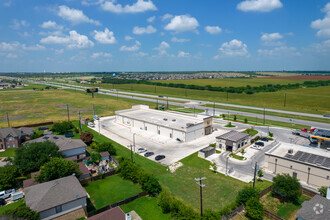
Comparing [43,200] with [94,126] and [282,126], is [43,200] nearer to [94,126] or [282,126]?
[94,126]

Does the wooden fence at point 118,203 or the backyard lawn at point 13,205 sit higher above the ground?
the wooden fence at point 118,203

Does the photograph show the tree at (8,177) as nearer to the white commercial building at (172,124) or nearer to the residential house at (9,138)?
the residential house at (9,138)

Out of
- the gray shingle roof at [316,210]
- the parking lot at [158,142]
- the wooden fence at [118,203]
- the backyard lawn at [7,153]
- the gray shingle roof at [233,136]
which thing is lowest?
the backyard lawn at [7,153]

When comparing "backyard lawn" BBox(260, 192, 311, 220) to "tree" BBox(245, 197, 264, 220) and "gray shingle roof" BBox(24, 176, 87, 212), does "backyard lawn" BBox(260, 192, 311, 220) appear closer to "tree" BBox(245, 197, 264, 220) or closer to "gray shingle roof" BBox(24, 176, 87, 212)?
"tree" BBox(245, 197, 264, 220)

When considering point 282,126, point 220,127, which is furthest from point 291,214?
point 282,126

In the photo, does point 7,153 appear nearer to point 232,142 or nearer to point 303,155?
point 232,142

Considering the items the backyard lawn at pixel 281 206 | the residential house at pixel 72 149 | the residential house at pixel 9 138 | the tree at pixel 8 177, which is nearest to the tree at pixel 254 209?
the backyard lawn at pixel 281 206
